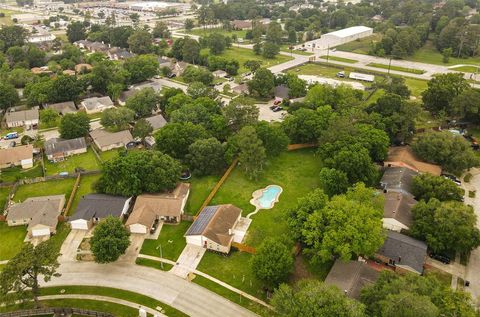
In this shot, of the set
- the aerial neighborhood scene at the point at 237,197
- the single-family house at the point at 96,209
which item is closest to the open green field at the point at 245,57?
the aerial neighborhood scene at the point at 237,197

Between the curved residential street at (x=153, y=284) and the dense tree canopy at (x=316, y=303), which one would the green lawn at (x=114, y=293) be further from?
the dense tree canopy at (x=316, y=303)

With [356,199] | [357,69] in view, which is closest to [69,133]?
[356,199]

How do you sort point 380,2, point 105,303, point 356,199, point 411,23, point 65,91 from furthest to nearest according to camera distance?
point 380,2, point 411,23, point 65,91, point 356,199, point 105,303

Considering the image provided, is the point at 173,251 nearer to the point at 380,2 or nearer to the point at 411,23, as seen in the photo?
the point at 411,23

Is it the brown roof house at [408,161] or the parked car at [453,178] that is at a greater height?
the brown roof house at [408,161]

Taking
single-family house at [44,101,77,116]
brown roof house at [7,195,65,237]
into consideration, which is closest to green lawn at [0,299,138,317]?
brown roof house at [7,195,65,237]
